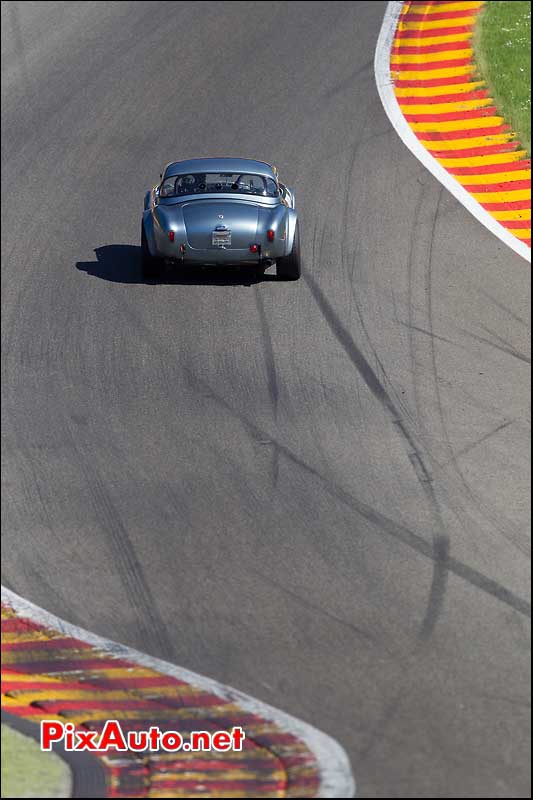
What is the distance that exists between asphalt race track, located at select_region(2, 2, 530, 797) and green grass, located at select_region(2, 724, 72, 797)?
4.07 ft

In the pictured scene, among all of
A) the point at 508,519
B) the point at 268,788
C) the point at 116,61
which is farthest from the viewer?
the point at 116,61

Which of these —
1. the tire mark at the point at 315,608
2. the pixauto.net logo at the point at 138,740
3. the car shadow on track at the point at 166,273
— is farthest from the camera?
the car shadow on track at the point at 166,273

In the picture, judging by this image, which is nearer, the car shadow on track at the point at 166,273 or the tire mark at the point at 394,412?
the tire mark at the point at 394,412

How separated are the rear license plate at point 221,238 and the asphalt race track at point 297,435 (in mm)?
680

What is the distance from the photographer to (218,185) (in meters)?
14.8

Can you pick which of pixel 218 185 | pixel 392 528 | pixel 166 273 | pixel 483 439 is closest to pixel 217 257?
pixel 218 185

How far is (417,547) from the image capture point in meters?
9.46

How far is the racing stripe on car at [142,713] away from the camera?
23.3 feet

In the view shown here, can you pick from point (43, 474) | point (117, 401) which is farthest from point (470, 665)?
point (117, 401)

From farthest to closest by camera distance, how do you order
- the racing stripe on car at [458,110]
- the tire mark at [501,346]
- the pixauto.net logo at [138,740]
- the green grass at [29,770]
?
the racing stripe on car at [458,110], the tire mark at [501,346], the pixauto.net logo at [138,740], the green grass at [29,770]

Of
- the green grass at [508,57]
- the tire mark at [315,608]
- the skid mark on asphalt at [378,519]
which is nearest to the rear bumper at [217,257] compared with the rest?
the skid mark on asphalt at [378,519]

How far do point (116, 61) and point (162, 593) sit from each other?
14.8 metres

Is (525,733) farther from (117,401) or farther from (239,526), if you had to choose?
(117,401)

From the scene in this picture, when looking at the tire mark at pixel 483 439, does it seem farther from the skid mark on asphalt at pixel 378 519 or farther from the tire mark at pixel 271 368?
the tire mark at pixel 271 368
